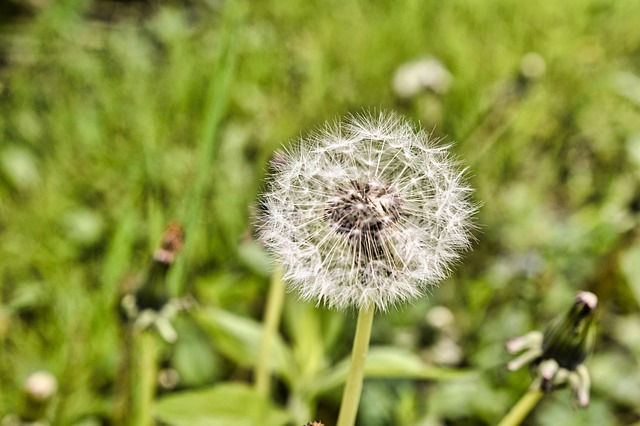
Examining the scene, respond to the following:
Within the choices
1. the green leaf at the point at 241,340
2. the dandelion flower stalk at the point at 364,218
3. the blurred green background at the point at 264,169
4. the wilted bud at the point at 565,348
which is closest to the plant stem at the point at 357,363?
the dandelion flower stalk at the point at 364,218

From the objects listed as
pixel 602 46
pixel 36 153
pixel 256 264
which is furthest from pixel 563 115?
pixel 36 153

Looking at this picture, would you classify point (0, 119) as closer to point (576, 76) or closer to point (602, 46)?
point (576, 76)

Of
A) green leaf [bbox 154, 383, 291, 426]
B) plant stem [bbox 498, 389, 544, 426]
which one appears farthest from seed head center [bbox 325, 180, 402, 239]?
green leaf [bbox 154, 383, 291, 426]

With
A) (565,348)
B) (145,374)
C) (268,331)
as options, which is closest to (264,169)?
(268,331)

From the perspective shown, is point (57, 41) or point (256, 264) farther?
point (57, 41)

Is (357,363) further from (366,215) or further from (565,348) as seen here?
(565,348)

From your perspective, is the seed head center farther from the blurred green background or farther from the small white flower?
the blurred green background
